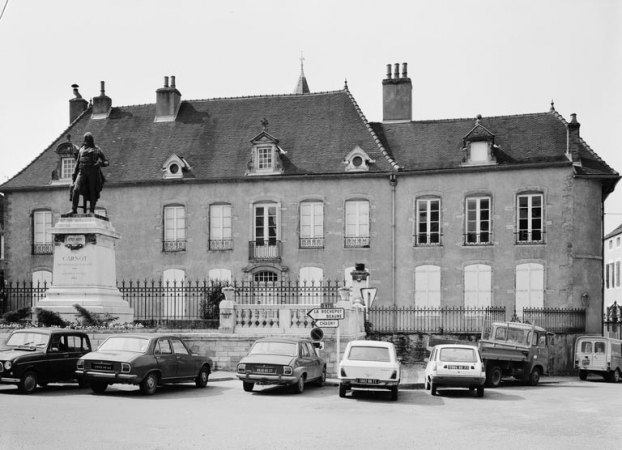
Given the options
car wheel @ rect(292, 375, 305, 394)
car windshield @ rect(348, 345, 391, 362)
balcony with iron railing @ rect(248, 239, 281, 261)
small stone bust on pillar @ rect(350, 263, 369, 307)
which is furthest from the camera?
balcony with iron railing @ rect(248, 239, 281, 261)

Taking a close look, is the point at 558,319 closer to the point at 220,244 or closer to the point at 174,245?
the point at 220,244

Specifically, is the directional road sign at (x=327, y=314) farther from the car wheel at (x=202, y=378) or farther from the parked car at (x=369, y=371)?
the car wheel at (x=202, y=378)

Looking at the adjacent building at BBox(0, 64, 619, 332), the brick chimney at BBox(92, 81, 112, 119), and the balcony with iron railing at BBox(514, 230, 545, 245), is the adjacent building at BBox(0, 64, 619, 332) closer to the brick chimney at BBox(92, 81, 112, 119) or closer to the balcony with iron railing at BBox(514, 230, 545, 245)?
the balcony with iron railing at BBox(514, 230, 545, 245)

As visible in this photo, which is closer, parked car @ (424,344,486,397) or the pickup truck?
parked car @ (424,344,486,397)

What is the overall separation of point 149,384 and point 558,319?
1959 centimetres

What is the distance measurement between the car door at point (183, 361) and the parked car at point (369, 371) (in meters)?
3.21

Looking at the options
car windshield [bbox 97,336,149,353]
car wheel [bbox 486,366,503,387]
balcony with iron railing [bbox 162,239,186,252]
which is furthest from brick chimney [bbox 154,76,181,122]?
car windshield [bbox 97,336,149,353]

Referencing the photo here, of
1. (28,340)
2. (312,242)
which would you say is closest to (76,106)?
(312,242)

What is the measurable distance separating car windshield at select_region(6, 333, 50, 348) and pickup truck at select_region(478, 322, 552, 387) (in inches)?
449

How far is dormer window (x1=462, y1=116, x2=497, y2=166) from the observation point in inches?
1330

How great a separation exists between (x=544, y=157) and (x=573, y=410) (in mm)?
19330

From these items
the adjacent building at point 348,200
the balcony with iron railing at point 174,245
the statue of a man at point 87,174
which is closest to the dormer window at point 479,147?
the adjacent building at point 348,200

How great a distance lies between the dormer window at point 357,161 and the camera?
34.5 m

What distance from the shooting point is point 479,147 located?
112ft
